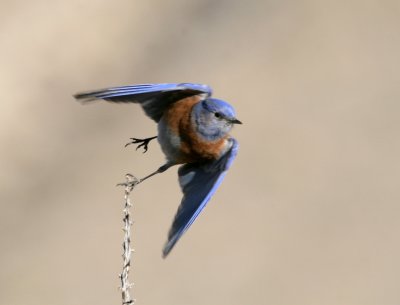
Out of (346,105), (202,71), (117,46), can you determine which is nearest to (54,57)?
(117,46)

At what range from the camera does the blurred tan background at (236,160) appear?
34.3 feet

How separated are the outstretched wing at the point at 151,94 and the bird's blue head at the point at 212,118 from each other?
0.40 feet

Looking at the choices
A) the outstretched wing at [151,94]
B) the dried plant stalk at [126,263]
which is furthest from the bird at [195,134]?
the dried plant stalk at [126,263]

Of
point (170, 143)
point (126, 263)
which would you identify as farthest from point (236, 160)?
point (126, 263)

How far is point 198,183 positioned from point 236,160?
19.7 ft

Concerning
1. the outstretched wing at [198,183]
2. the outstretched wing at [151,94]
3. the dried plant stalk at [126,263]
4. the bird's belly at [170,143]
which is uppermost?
the outstretched wing at [151,94]

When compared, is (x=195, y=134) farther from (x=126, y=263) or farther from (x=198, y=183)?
(x=126, y=263)

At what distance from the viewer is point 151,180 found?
11.8 metres

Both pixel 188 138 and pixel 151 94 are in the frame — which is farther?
pixel 188 138

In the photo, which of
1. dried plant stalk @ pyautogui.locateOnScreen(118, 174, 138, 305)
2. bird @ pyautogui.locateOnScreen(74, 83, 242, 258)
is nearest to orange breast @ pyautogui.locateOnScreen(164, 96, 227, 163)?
bird @ pyautogui.locateOnScreen(74, 83, 242, 258)

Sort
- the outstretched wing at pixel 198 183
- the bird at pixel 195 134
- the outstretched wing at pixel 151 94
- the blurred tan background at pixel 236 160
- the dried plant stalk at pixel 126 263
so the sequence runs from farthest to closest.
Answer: the blurred tan background at pixel 236 160, the bird at pixel 195 134, the outstretched wing at pixel 198 183, the outstretched wing at pixel 151 94, the dried plant stalk at pixel 126 263

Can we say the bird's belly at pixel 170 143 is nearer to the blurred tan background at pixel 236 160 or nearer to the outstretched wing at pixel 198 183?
the outstretched wing at pixel 198 183

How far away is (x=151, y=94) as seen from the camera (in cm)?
599

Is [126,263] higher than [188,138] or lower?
lower
